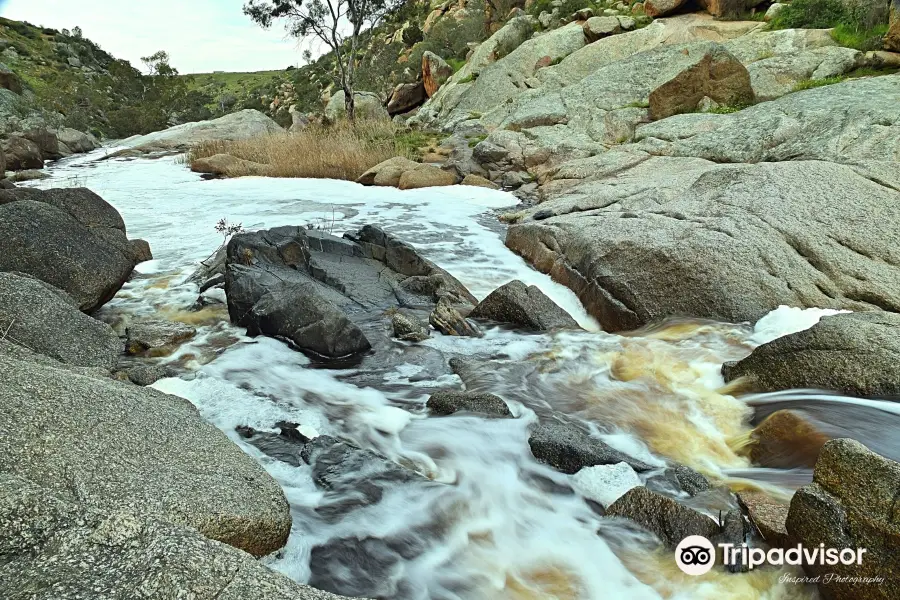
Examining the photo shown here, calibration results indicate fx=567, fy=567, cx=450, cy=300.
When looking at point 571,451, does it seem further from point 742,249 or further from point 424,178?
point 424,178

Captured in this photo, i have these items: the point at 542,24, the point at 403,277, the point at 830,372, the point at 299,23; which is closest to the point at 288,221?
the point at 403,277

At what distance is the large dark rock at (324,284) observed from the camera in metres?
5.36

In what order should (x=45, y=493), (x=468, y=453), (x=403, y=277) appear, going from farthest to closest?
(x=403, y=277) → (x=468, y=453) → (x=45, y=493)

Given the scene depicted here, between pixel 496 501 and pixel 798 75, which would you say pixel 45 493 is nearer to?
pixel 496 501

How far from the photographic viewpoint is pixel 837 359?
428cm

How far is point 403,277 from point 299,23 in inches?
818

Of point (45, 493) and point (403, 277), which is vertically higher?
point (45, 493)

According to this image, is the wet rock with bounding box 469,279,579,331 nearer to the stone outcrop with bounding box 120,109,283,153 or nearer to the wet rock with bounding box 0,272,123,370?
the wet rock with bounding box 0,272,123,370

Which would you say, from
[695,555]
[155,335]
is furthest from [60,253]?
[695,555]

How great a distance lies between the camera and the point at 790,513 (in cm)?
275

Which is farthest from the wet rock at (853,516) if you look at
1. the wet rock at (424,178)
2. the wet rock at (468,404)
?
the wet rock at (424,178)

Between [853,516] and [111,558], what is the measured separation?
282cm

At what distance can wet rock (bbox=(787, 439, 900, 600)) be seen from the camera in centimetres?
235

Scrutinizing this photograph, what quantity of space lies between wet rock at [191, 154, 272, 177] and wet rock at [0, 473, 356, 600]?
55.7ft
